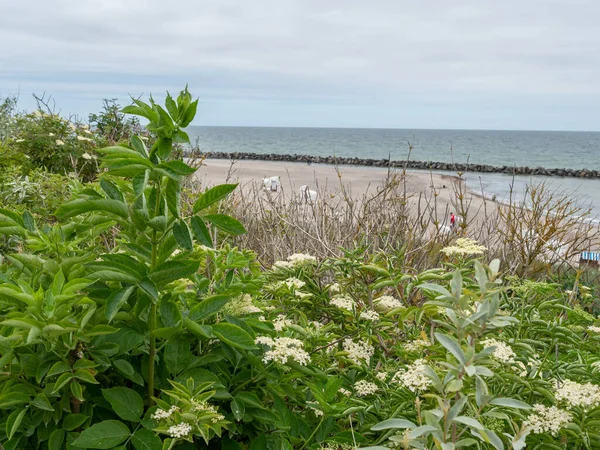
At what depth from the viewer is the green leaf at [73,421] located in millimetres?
1540

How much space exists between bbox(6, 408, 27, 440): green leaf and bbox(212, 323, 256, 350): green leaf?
53 centimetres

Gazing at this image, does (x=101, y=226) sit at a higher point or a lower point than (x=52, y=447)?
higher

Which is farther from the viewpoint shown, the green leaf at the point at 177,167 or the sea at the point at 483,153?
the sea at the point at 483,153

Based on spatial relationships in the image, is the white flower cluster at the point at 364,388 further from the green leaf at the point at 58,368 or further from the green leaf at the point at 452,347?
the green leaf at the point at 58,368

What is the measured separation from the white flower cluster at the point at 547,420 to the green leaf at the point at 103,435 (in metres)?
1.08

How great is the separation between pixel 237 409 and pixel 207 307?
0.29 m

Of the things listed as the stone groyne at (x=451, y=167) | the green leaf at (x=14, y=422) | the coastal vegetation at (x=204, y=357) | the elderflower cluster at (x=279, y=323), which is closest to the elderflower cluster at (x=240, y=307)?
the coastal vegetation at (x=204, y=357)

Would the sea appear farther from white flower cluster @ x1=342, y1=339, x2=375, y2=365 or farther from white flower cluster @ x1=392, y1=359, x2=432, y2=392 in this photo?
white flower cluster @ x1=392, y1=359, x2=432, y2=392

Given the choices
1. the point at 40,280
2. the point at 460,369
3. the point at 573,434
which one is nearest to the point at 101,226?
the point at 40,280

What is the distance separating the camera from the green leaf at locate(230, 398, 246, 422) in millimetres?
1548

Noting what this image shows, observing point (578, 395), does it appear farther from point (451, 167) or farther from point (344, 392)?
point (451, 167)

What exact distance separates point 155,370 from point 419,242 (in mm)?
4005

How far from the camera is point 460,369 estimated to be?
1294 millimetres

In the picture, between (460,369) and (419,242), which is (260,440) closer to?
(460,369)
